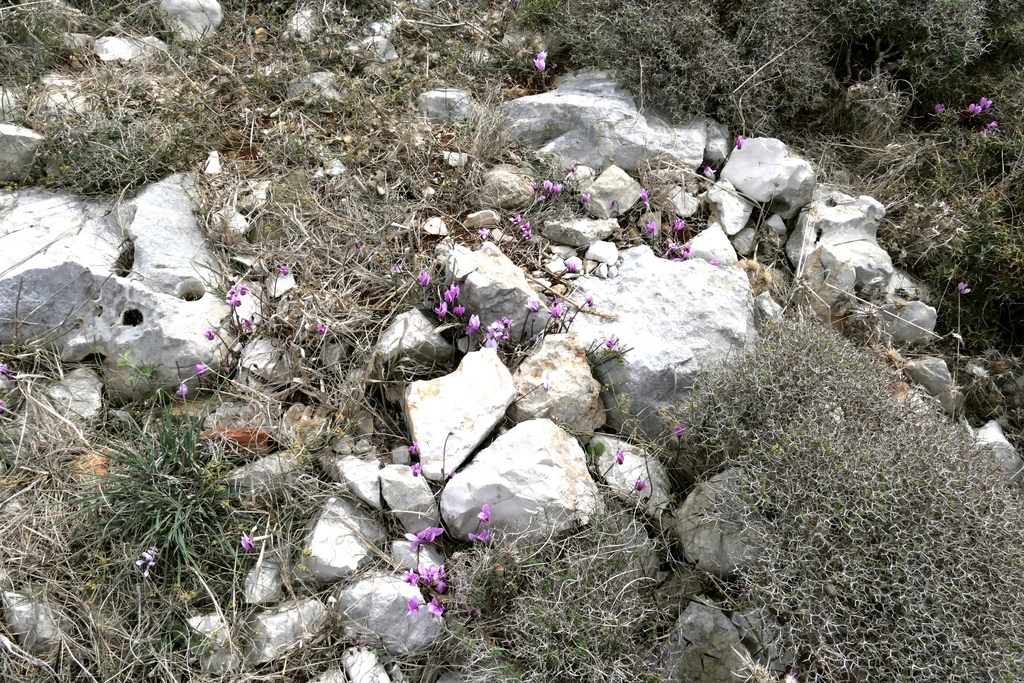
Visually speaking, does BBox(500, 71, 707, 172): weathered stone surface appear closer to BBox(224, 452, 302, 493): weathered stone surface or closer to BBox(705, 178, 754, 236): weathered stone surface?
BBox(705, 178, 754, 236): weathered stone surface

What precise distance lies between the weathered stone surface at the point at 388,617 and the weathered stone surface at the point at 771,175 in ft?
8.34

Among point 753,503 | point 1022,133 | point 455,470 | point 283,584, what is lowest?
point 283,584

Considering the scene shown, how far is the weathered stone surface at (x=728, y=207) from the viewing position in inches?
147

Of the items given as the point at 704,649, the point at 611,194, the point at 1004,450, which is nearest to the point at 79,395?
the point at 611,194

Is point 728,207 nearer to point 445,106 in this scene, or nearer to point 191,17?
point 445,106

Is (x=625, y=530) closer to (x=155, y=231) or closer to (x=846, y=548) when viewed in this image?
(x=846, y=548)

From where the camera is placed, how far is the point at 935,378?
3.51 m

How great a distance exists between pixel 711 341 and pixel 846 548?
1.06 metres

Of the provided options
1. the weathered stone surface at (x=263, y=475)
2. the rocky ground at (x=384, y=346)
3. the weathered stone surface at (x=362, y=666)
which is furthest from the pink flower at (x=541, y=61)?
the weathered stone surface at (x=362, y=666)

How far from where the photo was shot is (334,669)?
8.43 ft

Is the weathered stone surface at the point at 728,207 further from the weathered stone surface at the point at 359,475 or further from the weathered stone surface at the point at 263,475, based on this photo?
the weathered stone surface at the point at 263,475

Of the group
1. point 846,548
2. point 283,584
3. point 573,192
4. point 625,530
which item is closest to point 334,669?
point 283,584

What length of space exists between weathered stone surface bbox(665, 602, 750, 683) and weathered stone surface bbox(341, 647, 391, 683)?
3.21 ft

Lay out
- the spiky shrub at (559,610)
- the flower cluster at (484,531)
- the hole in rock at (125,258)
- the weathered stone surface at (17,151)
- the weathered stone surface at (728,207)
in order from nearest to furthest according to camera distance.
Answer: the spiky shrub at (559,610) < the flower cluster at (484,531) < the hole in rock at (125,258) < the weathered stone surface at (17,151) < the weathered stone surface at (728,207)
